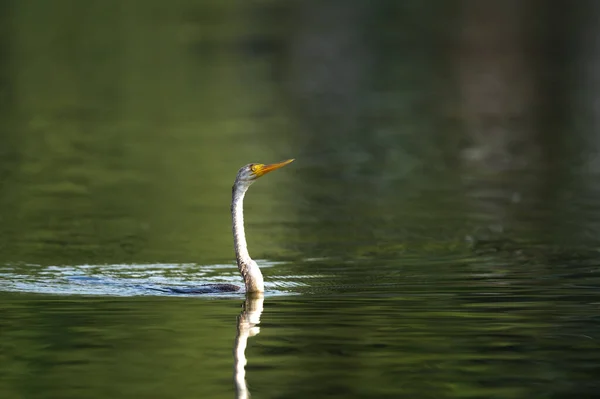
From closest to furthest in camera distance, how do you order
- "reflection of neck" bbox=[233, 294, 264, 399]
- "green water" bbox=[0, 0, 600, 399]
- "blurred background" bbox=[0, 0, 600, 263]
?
"reflection of neck" bbox=[233, 294, 264, 399], "green water" bbox=[0, 0, 600, 399], "blurred background" bbox=[0, 0, 600, 263]

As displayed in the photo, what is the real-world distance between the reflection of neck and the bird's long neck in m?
0.13

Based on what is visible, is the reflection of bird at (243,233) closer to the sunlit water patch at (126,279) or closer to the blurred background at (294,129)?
the sunlit water patch at (126,279)

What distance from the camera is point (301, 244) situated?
68.0 feet

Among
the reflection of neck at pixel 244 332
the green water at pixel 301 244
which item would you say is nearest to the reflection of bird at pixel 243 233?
the reflection of neck at pixel 244 332

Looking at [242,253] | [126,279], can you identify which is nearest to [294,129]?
[126,279]

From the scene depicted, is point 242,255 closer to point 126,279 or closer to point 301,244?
point 126,279

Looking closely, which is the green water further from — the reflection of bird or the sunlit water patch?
the reflection of bird

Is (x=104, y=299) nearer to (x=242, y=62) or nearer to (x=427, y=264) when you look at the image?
(x=427, y=264)

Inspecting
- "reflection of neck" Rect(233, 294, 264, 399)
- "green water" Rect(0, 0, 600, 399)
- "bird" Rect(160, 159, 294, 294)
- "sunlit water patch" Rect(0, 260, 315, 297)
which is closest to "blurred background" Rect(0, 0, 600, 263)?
"green water" Rect(0, 0, 600, 399)

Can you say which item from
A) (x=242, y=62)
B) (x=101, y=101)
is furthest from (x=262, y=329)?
(x=242, y=62)

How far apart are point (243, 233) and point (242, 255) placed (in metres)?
0.23

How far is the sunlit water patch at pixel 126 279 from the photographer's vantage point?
1716cm

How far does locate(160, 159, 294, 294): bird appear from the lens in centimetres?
1669

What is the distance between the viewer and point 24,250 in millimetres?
20344
